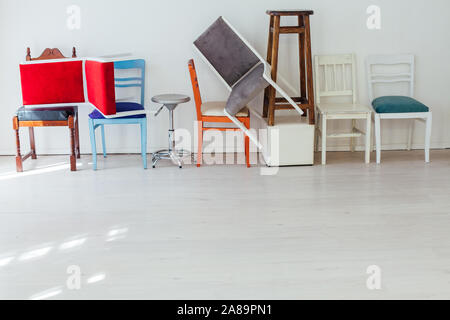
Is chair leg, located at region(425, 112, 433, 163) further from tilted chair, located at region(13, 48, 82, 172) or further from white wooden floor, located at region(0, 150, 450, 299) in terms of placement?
tilted chair, located at region(13, 48, 82, 172)

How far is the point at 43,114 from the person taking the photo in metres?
5.02

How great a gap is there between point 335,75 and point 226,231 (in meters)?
2.41

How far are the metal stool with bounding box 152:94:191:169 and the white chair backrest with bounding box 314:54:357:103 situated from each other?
1.28 meters

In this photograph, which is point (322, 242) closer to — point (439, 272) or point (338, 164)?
point (439, 272)

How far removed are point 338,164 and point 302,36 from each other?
1.15 metres

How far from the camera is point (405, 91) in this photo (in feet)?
18.3

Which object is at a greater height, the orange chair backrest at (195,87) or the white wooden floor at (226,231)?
the orange chair backrest at (195,87)

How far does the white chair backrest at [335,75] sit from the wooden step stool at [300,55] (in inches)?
8.9

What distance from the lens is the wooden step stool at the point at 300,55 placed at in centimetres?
490

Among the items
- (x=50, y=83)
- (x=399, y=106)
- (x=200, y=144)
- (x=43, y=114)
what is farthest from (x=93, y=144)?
(x=399, y=106)

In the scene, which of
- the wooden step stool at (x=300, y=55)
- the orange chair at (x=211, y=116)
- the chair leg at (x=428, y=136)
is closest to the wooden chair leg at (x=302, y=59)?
the wooden step stool at (x=300, y=55)

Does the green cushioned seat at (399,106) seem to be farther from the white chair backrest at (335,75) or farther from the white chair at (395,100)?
the white chair backrest at (335,75)

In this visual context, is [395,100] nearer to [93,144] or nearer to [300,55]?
[300,55]
